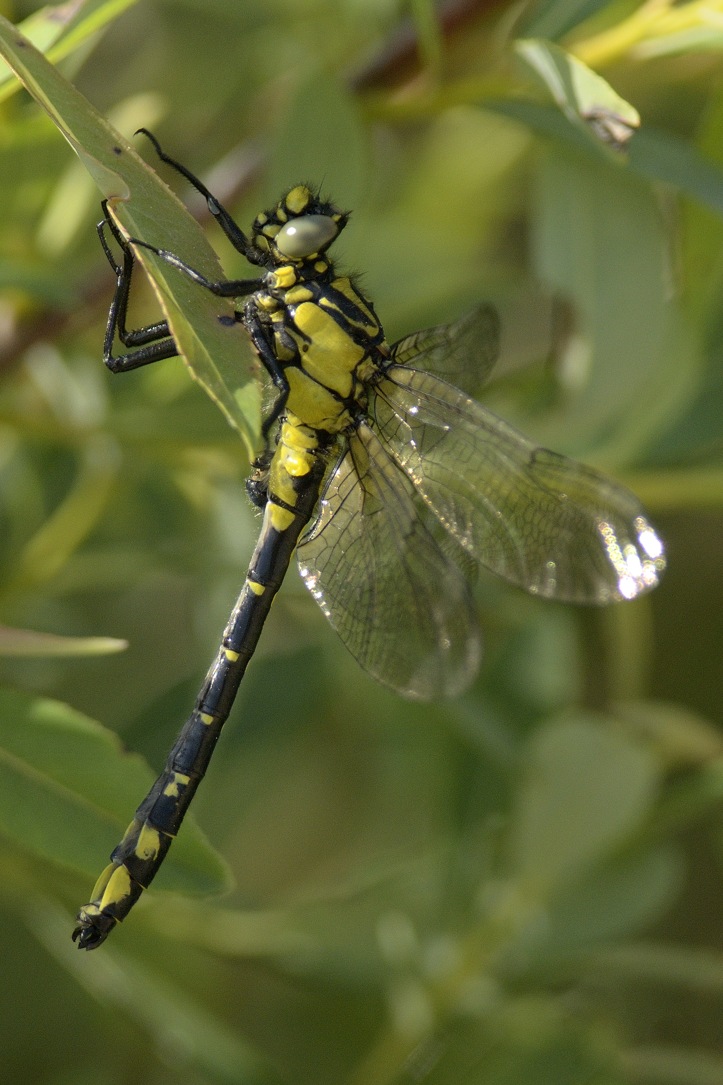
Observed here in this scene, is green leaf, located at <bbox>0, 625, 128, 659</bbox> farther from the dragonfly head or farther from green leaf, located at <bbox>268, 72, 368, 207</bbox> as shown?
green leaf, located at <bbox>268, 72, 368, 207</bbox>

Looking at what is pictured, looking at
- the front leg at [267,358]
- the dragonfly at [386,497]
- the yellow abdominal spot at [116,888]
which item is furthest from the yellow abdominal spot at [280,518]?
the yellow abdominal spot at [116,888]

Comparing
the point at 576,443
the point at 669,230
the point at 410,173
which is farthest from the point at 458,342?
the point at 410,173

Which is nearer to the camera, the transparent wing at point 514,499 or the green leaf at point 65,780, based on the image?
the green leaf at point 65,780

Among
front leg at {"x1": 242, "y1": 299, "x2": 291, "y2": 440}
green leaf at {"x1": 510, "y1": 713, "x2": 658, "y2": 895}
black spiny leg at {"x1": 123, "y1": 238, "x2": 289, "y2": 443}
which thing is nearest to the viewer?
black spiny leg at {"x1": 123, "y1": 238, "x2": 289, "y2": 443}

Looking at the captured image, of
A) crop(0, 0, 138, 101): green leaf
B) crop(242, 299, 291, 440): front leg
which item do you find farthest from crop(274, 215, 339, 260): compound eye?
crop(0, 0, 138, 101): green leaf

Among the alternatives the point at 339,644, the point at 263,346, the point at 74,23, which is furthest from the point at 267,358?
the point at 339,644

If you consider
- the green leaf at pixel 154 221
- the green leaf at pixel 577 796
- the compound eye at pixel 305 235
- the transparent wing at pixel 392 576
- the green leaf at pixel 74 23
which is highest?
the green leaf at pixel 74 23

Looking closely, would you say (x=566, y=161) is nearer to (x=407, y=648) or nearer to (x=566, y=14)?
(x=566, y=14)

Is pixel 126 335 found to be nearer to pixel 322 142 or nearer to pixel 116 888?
pixel 322 142

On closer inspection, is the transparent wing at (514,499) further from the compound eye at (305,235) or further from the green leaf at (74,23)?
the green leaf at (74,23)
